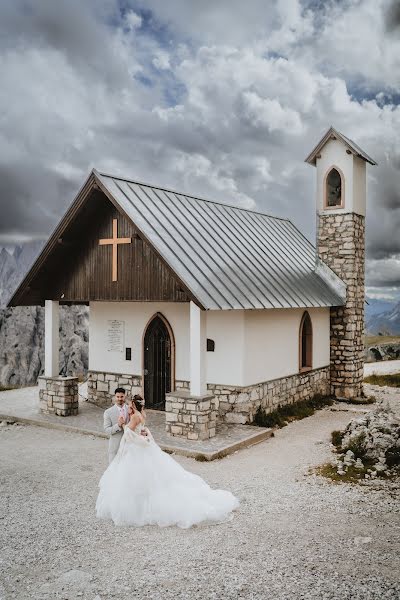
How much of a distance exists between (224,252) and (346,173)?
23.0 feet

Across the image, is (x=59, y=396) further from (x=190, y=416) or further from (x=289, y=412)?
(x=289, y=412)

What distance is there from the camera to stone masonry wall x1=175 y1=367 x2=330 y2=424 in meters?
13.9

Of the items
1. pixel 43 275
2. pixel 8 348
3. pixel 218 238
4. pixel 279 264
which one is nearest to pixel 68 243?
pixel 43 275

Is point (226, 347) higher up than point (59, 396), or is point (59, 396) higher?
point (226, 347)

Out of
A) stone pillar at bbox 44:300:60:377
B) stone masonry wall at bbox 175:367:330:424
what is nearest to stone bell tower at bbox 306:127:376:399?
stone masonry wall at bbox 175:367:330:424

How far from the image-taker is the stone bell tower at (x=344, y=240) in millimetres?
18953

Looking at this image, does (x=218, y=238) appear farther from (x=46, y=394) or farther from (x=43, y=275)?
(x=46, y=394)

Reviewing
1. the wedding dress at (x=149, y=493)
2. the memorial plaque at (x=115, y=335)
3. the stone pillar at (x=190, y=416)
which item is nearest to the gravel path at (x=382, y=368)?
the memorial plaque at (x=115, y=335)

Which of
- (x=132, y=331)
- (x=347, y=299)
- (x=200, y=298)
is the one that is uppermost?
(x=347, y=299)

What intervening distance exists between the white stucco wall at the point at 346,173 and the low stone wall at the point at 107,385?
9076 millimetres

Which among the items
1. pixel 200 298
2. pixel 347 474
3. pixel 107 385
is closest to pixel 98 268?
pixel 200 298

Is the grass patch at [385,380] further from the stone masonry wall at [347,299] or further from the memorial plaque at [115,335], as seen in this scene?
the memorial plaque at [115,335]

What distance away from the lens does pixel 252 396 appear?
46.2 feet

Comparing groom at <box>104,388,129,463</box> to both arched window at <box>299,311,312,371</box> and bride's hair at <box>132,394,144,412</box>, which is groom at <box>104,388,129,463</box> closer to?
bride's hair at <box>132,394,144,412</box>
